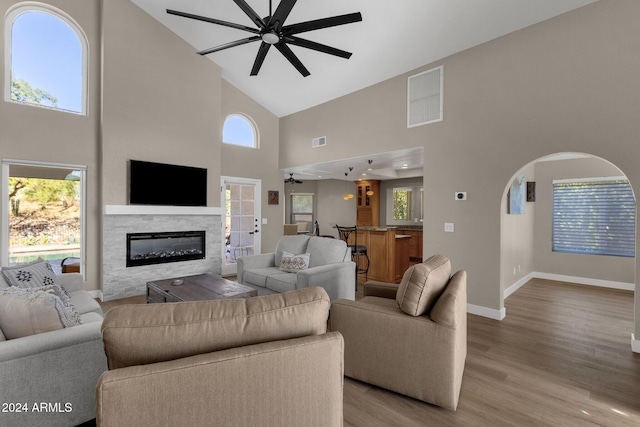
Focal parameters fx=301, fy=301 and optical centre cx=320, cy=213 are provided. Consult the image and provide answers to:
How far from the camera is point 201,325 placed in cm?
122

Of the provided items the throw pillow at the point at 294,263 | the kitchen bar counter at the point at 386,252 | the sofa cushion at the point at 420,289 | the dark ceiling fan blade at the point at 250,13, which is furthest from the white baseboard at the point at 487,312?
the dark ceiling fan blade at the point at 250,13

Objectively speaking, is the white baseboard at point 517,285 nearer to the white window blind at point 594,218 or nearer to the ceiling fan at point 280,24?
the white window blind at point 594,218

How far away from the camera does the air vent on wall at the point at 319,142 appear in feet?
20.2

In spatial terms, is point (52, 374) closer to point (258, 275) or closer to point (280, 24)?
point (258, 275)

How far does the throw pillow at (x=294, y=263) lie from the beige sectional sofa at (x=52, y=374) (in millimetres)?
2573

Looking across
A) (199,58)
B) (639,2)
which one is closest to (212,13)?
(199,58)

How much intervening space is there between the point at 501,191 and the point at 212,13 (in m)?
4.80

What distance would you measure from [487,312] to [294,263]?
8.67ft

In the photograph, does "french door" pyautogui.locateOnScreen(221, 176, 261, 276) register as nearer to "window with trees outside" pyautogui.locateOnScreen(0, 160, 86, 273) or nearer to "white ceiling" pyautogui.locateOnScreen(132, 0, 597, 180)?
"white ceiling" pyautogui.locateOnScreen(132, 0, 597, 180)

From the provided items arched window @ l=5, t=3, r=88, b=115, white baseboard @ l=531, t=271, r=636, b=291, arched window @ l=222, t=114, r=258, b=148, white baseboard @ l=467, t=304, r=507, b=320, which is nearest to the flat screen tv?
arched window @ l=222, t=114, r=258, b=148

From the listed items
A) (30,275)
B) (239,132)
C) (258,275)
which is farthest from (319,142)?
(30,275)

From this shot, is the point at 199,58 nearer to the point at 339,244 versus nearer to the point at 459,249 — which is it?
the point at 339,244

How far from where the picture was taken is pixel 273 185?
7.04m

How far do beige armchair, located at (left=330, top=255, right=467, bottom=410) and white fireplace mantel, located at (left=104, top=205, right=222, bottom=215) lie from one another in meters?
3.98
